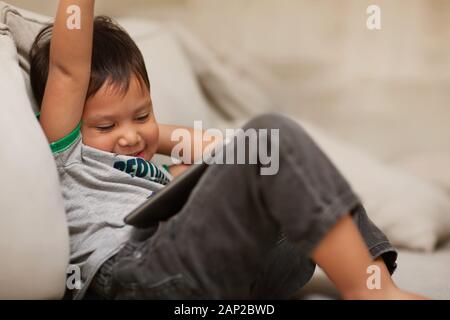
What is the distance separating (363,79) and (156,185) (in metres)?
0.98

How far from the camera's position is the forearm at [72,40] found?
0.94 metres

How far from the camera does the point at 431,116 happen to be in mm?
1792

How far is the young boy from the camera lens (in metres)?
0.74

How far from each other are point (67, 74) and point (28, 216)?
25 cm

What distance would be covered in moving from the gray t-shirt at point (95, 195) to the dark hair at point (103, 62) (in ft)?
0.34

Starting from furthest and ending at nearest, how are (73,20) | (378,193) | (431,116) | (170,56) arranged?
(431,116)
(170,56)
(378,193)
(73,20)

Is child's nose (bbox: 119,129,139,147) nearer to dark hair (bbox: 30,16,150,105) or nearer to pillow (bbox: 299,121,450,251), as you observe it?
dark hair (bbox: 30,16,150,105)

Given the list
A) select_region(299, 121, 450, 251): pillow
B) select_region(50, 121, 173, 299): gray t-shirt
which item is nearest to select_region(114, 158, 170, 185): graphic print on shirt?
select_region(50, 121, 173, 299): gray t-shirt

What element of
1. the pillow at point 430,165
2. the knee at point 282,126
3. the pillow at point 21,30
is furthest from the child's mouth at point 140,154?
the pillow at point 430,165

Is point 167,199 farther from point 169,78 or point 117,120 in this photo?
→ point 169,78

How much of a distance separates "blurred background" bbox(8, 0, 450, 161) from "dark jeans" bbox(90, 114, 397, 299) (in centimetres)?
106

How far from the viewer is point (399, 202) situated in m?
1.38
